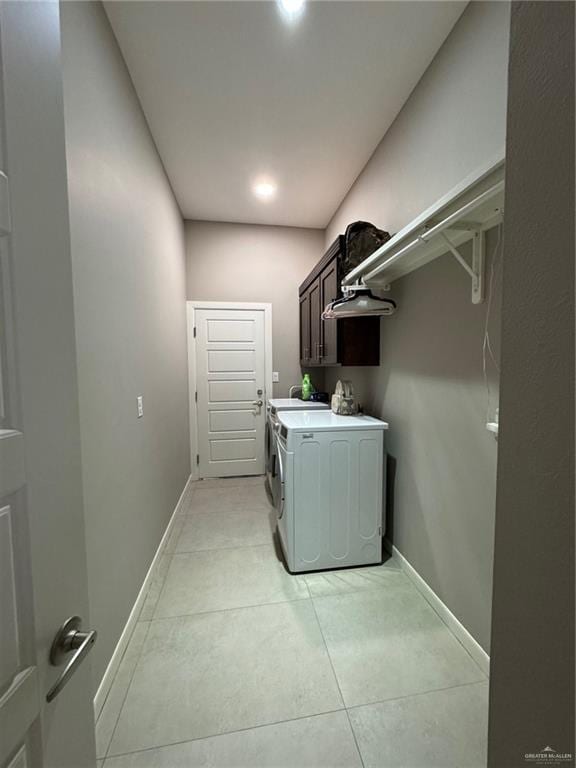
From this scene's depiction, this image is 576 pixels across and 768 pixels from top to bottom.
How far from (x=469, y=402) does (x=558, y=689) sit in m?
1.22

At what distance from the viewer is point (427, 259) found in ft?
5.58

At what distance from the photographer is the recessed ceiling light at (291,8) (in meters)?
1.40

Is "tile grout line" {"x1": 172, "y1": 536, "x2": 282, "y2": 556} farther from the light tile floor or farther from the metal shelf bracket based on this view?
the metal shelf bracket

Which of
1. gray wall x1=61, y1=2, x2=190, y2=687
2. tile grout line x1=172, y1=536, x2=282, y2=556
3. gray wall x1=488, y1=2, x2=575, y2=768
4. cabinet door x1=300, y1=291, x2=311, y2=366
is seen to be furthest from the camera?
cabinet door x1=300, y1=291, x2=311, y2=366

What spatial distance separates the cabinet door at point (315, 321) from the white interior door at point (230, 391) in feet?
2.58

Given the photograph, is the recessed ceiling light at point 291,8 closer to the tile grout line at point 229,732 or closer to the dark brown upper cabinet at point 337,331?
the dark brown upper cabinet at point 337,331

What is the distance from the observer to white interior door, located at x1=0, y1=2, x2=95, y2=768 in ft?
1.40

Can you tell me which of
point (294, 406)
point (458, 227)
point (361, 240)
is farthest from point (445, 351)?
point (294, 406)

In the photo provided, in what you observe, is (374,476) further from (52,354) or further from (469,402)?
(52,354)

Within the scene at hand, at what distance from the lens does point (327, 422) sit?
2123mm

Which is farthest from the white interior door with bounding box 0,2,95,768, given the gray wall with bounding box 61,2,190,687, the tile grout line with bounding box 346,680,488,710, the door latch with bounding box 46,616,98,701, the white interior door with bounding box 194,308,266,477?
the white interior door with bounding box 194,308,266,477

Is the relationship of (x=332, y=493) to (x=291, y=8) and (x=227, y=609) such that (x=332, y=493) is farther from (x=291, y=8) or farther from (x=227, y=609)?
(x=291, y=8)

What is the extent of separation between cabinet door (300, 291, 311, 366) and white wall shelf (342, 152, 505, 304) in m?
1.56

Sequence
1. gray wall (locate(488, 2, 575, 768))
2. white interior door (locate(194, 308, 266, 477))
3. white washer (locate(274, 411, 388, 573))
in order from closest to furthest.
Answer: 1. gray wall (locate(488, 2, 575, 768))
2. white washer (locate(274, 411, 388, 573))
3. white interior door (locate(194, 308, 266, 477))
